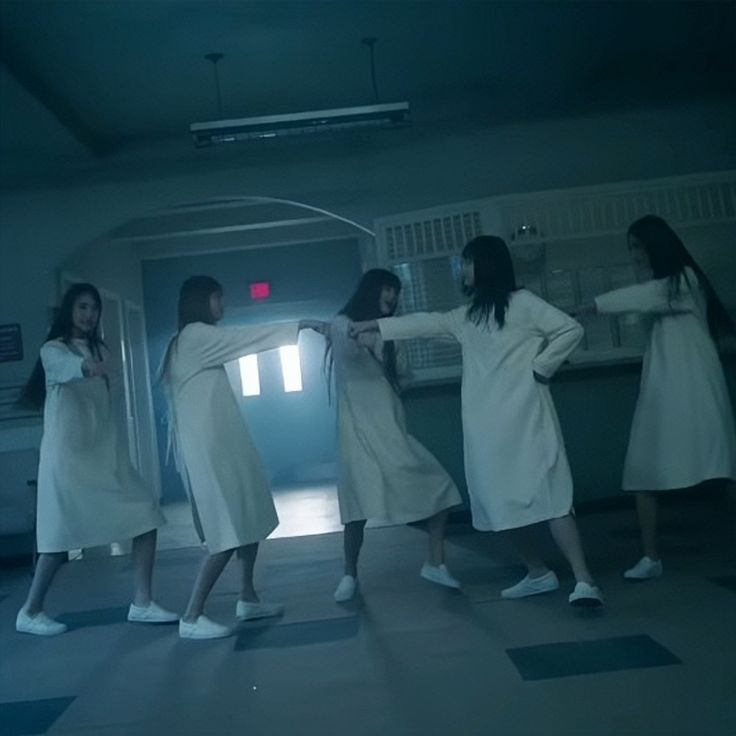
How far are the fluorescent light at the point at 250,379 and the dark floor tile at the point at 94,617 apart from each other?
7.54m

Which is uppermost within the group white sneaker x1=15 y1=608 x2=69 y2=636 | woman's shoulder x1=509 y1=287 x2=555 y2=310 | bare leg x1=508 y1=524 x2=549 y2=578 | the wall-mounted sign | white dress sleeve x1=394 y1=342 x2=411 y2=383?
the wall-mounted sign

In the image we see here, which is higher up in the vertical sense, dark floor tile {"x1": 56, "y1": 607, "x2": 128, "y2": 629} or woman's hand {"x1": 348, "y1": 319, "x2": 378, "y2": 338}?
woman's hand {"x1": 348, "y1": 319, "x2": 378, "y2": 338}

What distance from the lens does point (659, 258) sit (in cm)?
372

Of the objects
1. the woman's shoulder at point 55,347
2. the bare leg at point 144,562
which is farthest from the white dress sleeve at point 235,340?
the bare leg at point 144,562

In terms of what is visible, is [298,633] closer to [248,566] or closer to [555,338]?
[248,566]

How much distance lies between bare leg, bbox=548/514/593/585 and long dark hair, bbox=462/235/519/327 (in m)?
0.76

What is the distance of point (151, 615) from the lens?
3764mm

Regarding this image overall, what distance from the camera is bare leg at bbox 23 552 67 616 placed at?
12.3 ft

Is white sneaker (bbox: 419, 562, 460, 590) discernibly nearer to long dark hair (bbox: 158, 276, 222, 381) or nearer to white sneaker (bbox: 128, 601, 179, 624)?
white sneaker (bbox: 128, 601, 179, 624)

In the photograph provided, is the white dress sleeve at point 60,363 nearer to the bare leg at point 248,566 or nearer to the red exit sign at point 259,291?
the bare leg at point 248,566

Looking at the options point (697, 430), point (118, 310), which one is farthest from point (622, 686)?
point (118, 310)

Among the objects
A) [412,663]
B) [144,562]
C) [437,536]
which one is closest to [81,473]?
[144,562]

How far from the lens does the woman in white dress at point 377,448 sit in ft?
12.6

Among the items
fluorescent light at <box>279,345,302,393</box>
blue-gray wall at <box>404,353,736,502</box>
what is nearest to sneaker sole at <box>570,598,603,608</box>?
blue-gray wall at <box>404,353,736,502</box>
